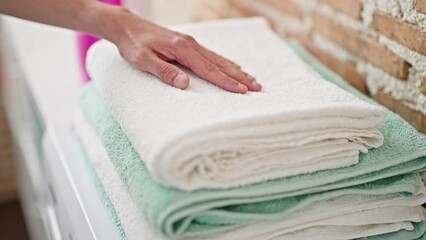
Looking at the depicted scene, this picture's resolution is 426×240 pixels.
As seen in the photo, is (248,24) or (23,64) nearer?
(248,24)

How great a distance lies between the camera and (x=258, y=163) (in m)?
0.65

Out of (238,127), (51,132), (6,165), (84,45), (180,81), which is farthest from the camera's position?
(6,165)

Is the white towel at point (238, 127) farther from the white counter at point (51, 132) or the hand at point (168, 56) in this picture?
the white counter at point (51, 132)

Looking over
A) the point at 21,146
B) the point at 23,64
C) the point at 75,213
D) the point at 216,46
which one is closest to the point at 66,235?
the point at 75,213

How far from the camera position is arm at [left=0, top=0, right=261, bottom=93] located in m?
0.77

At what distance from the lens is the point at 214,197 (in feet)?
2.04

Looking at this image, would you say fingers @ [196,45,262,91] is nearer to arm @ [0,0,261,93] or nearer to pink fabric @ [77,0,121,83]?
arm @ [0,0,261,93]

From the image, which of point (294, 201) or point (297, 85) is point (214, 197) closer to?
point (294, 201)

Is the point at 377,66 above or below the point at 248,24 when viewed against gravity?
below

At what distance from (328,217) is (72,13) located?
1.64 ft

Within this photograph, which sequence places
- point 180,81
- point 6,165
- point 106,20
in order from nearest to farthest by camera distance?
point 180,81 → point 106,20 → point 6,165

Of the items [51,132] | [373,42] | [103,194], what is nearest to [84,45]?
[51,132]

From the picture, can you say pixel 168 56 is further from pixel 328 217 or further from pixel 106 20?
pixel 328 217

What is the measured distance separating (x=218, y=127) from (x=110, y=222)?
10.7 inches
